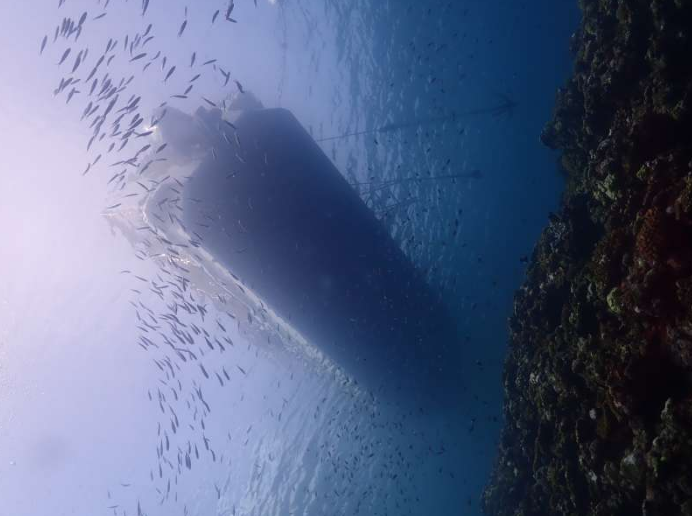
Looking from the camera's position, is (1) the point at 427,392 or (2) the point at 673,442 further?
(1) the point at 427,392

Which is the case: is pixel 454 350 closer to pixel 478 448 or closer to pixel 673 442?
pixel 478 448

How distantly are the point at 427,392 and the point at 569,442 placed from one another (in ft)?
52.1

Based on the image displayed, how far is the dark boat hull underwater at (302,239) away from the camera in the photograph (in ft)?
46.9

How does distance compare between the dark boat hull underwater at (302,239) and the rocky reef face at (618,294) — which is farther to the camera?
the dark boat hull underwater at (302,239)

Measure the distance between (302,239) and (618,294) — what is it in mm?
11493

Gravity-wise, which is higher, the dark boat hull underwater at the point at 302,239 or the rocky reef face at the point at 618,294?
the rocky reef face at the point at 618,294

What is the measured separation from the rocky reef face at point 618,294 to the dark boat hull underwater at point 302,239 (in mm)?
7504

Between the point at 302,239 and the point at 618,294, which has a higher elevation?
the point at 618,294

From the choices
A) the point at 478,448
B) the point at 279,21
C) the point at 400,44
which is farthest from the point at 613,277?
the point at 478,448

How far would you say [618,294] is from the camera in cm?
510

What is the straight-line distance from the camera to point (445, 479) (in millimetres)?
29328

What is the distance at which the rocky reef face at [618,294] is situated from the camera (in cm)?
434

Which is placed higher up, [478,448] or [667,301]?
[667,301]

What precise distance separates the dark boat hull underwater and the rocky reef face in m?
7.50
